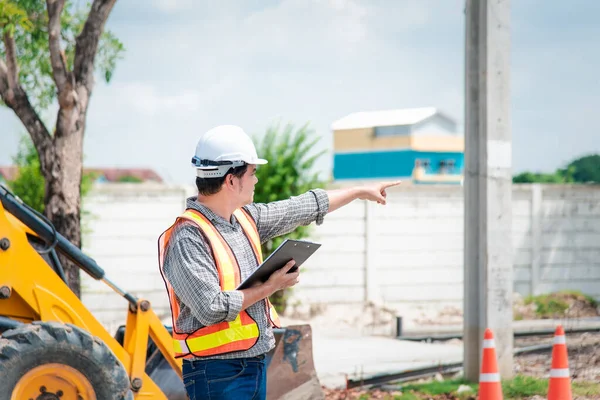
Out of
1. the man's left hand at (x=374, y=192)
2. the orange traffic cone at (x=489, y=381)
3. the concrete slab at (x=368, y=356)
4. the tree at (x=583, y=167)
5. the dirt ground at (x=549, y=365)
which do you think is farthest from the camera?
the tree at (x=583, y=167)

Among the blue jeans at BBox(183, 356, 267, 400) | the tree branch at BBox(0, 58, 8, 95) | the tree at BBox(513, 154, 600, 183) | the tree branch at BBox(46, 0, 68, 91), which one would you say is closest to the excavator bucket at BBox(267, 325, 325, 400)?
the blue jeans at BBox(183, 356, 267, 400)

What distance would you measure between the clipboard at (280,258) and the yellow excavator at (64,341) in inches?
99.8

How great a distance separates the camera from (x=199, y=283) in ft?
10.1

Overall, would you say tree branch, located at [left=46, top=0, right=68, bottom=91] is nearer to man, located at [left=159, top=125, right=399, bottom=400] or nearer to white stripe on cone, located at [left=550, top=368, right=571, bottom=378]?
white stripe on cone, located at [left=550, top=368, right=571, bottom=378]

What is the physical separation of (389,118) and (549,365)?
52.7 m

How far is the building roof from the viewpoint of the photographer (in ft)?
200

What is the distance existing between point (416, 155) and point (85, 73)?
5148cm

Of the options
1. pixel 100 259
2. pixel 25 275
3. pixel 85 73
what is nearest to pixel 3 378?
pixel 25 275

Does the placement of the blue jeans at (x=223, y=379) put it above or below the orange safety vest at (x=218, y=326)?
below

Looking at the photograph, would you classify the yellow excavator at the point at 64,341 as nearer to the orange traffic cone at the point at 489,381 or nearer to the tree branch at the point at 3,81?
the orange traffic cone at the point at 489,381

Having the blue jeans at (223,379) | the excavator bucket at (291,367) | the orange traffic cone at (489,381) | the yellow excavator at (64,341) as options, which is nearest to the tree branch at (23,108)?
the yellow excavator at (64,341)

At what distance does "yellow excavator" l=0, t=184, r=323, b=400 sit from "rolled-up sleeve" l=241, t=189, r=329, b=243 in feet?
7.01

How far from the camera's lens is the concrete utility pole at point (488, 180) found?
7.85 metres

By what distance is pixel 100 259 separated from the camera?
556 inches
